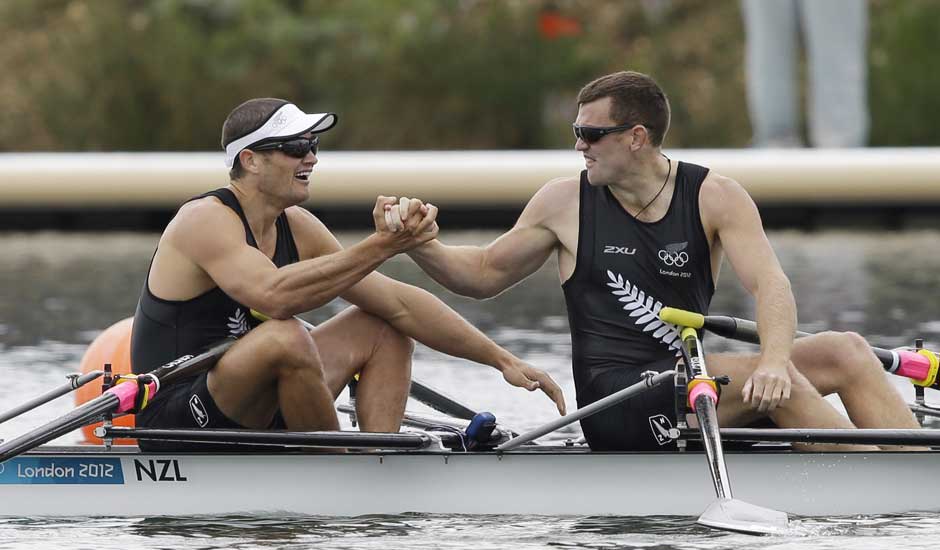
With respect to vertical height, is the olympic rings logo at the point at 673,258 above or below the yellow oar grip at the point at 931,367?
above

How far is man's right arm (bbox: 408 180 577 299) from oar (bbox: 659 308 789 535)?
3.33 ft

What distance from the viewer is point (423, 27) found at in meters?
27.4

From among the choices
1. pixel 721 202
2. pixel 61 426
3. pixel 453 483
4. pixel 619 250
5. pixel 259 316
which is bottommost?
pixel 453 483

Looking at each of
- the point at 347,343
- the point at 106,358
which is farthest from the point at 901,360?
the point at 106,358

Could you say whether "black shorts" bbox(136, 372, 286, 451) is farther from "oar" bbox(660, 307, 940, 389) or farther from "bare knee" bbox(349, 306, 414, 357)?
"oar" bbox(660, 307, 940, 389)

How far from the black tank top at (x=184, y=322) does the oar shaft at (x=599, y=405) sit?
4.22 ft

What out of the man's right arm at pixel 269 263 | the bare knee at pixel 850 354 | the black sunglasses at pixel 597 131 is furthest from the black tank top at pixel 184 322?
the bare knee at pixel 850 354

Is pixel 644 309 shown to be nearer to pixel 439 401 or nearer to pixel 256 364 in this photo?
pixel 439 401

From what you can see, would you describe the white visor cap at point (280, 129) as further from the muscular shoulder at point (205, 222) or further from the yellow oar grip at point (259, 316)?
the yellow oar grip at point (259, 316)

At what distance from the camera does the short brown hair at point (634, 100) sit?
7621 millimetres

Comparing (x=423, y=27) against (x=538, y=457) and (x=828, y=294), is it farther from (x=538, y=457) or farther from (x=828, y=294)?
→ (x=538, y=457)

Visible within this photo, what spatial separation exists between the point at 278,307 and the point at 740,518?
205 cm

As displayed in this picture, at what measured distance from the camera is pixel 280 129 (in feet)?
25.3

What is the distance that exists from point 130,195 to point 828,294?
860 cm
